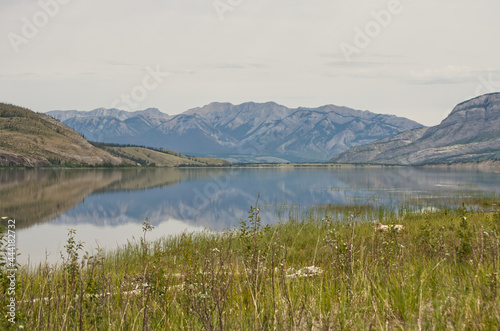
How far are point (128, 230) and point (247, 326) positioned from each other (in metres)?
40.6

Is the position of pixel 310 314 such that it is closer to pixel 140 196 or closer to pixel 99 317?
pixel 99 317

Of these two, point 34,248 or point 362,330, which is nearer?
point 362,330

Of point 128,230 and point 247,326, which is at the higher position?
point 247,326

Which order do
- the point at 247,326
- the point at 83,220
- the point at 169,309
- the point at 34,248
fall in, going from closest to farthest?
the point at 247,326, the point at 169,309, the point at 34,248, the point at 83,220

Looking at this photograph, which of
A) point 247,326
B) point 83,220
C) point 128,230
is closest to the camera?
point 247,326

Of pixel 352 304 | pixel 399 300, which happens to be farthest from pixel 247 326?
pixel 399 300

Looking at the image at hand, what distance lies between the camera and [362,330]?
5.14 meters

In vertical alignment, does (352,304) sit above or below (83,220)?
above

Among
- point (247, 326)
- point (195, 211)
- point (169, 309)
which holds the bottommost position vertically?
point (195, 211)

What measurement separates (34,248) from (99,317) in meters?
30.2

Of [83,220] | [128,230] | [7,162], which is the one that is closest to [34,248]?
[128,230]

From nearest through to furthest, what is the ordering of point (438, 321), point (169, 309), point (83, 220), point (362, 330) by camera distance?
1. point (362, 330)
2. point (438, 321)
3. point (169, 309)
4. point (83, 220)

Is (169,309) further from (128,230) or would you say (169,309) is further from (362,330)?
(128,230)

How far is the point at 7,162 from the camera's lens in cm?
19775
